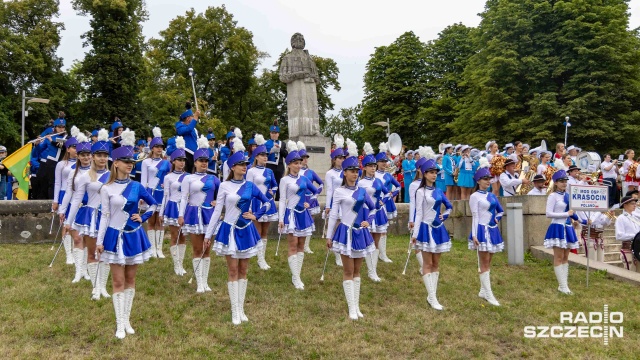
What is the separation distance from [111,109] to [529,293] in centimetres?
3553

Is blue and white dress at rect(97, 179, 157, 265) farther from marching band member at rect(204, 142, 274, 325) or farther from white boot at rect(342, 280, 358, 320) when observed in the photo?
white boot at rect(342, 280, 358, 320)

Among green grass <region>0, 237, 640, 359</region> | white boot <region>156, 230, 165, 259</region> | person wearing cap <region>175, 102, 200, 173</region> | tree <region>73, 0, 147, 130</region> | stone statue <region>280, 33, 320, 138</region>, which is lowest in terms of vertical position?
green grass <region>0, 237, 640, 359</region>

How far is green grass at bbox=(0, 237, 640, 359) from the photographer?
25.0 ft

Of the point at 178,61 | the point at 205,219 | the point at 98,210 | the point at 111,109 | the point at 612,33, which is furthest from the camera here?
the point at 178,61

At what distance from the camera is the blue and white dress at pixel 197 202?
10133mm

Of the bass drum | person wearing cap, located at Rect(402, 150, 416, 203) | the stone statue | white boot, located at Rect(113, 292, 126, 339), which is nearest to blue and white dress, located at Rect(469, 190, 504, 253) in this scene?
white boot, located at Rect(113, 292, 126, 339)

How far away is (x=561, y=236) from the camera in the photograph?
11.0 metres

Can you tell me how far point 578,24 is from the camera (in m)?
32.5

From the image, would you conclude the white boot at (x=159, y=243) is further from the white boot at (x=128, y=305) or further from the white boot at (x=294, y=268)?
the white boot at (x=128, y=305)

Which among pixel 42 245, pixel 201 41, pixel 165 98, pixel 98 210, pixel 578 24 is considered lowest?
pixel 42 245

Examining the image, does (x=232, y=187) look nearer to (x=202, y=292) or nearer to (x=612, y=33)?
(x=202, y=292)

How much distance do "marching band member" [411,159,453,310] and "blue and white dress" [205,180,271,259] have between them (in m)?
3.01

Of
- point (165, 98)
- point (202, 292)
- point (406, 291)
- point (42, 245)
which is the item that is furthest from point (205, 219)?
point (165, 98)

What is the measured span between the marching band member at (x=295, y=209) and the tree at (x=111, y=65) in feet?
104
